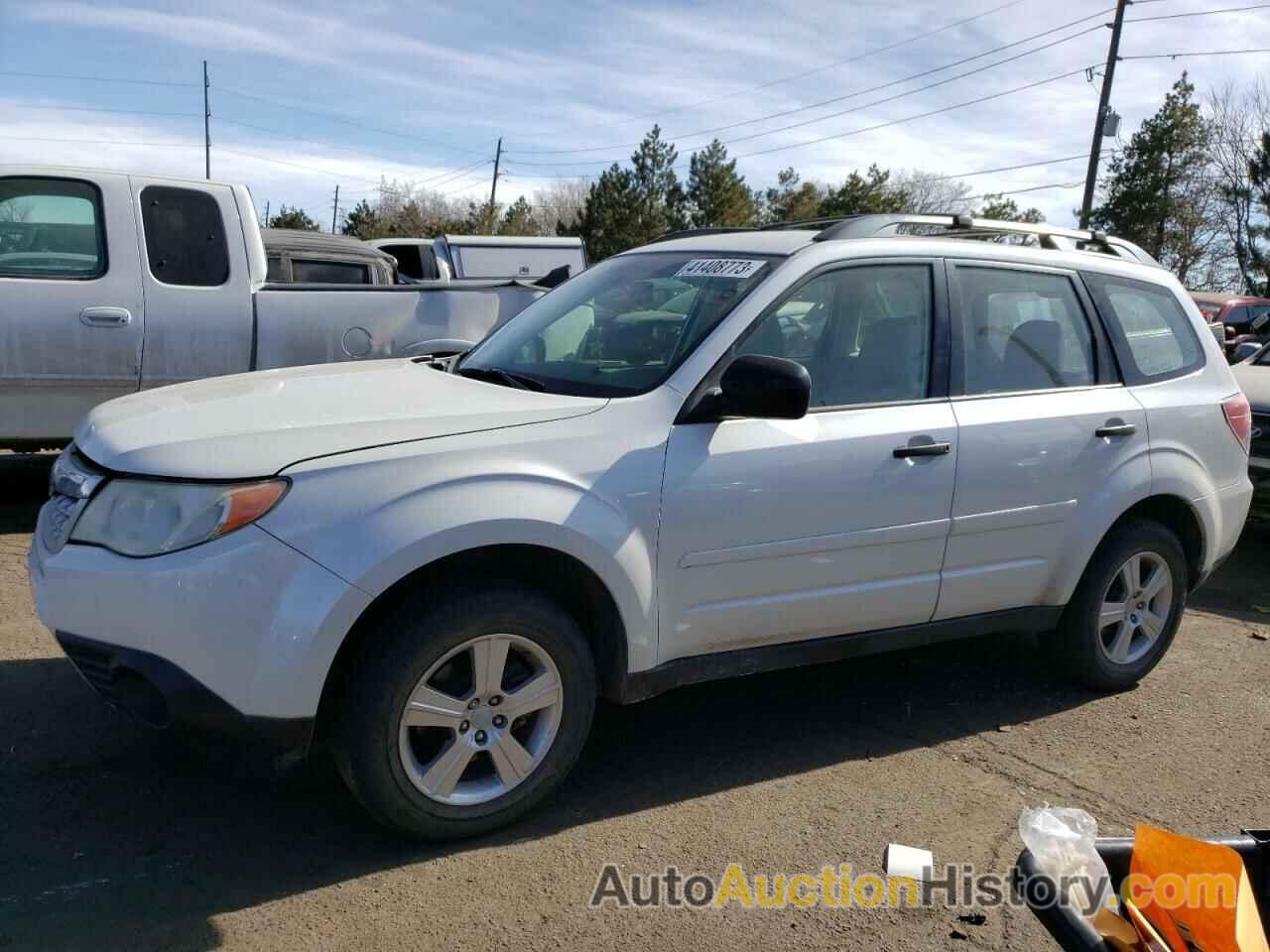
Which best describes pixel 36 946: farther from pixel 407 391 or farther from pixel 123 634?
pixel 407 391

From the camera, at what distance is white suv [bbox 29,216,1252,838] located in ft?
9.65

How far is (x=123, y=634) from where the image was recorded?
9.57 feet

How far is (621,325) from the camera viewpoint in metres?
4.02

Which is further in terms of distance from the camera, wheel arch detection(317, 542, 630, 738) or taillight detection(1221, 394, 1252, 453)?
taillight detection(1221, 394, 1252, 453)

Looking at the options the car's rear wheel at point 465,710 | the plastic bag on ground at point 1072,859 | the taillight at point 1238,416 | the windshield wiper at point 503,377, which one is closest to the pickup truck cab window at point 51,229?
the windshield wiper at point 503,377

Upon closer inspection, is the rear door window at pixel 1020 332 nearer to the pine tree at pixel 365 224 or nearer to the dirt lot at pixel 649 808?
the dirt lot at pixel 649 808

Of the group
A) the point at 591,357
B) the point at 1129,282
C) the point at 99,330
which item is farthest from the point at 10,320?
the point at 1129,282

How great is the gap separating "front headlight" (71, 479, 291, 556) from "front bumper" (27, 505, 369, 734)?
38mm

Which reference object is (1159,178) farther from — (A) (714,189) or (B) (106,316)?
(B) (106,316)

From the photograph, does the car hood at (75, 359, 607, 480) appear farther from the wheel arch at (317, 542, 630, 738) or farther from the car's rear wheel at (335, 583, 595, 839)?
the car's rear wheel at (335, 583, 595, 839)

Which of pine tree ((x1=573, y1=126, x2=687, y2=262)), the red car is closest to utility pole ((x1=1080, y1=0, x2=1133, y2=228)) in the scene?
the red car

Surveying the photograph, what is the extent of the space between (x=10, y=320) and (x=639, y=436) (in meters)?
4.55

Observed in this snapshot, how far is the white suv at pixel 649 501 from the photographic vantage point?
2.94 metres

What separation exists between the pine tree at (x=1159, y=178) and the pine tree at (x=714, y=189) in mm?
15226
